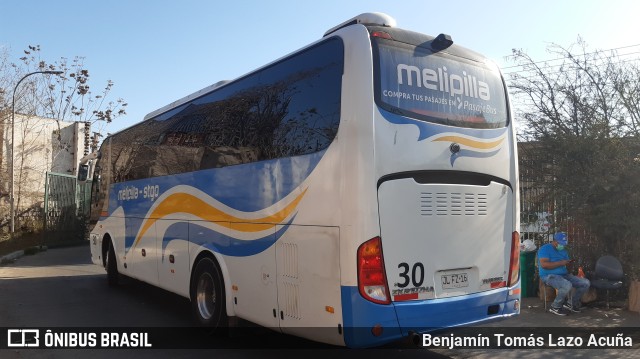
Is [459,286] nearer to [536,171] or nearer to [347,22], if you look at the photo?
[347,22]

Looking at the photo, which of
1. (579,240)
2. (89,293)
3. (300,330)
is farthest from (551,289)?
(89,293)

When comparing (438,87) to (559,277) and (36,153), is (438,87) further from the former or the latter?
(36,153)

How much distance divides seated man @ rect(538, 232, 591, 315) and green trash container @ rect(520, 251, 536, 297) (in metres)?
1.04

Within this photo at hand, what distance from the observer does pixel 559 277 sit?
7984mm

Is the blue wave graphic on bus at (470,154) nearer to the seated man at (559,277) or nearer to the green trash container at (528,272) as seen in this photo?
the seated man at (559,277)

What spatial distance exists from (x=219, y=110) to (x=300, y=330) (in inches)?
137

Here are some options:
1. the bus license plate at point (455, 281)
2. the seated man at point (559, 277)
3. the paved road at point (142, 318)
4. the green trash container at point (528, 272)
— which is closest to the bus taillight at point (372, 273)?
the bus license plate at point (455, 281)

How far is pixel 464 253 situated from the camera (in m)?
5.22

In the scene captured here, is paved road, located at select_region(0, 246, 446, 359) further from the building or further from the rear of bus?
the building

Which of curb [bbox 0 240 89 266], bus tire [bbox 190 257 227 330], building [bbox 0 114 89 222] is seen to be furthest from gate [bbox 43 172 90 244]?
bus tire [bbox 190 257 227 330]

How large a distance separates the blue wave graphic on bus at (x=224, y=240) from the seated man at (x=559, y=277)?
16.2 feet

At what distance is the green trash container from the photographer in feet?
30.3

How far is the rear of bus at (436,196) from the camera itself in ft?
15.3

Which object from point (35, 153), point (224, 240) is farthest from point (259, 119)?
point (35, 153)
